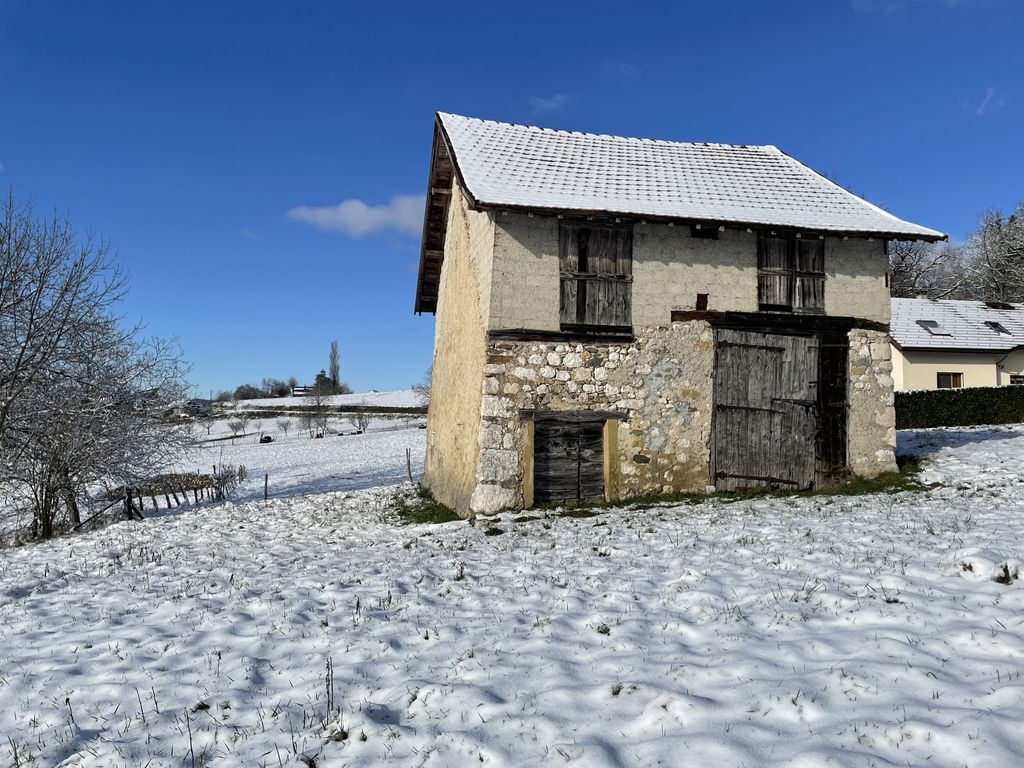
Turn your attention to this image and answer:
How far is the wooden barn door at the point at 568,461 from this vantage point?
1202 centimetres

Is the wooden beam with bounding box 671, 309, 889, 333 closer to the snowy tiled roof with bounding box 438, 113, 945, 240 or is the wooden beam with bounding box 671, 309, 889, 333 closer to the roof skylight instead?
the snowy tiled roof with bounding box 438, 113, 945, 240

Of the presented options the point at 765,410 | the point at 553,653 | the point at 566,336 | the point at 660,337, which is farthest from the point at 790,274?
the point at 553,653

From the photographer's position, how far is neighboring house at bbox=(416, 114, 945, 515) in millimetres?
11961

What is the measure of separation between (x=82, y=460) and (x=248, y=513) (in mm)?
4636

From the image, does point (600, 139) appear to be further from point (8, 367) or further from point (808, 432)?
point (8, 367)

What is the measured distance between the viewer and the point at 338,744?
12.7ft

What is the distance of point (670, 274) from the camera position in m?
12.5

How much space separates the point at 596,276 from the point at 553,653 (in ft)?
27.9

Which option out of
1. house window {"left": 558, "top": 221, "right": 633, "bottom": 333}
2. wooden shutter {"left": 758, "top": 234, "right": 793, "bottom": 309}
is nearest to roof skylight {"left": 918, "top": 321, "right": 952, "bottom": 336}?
wooden shutter {"left": 758, "top": 234, "right": 793, "bottom": 309}

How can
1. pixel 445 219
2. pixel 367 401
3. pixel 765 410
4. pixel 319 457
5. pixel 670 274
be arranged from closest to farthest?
pixel 670 274
pixel 765 410
pixel 445 219
pixel 319 457
pixel 367 401

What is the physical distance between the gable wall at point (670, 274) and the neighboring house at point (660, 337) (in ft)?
0.09

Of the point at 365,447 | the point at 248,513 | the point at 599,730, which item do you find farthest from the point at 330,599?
the point at 365,447

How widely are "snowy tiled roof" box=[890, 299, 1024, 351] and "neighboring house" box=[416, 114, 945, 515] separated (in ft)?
66.6

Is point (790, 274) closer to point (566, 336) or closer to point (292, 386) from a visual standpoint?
point (566, 336)
